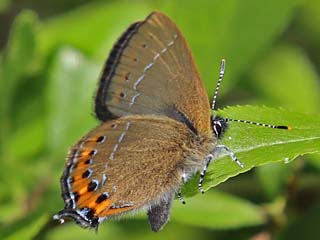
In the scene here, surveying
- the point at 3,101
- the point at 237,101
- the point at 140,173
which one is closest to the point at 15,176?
the point at 3,101

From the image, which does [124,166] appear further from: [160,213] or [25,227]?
[25,227]

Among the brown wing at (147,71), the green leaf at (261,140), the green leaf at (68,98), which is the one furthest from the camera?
the green leaf at (68,98)

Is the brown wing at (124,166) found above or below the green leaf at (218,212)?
above

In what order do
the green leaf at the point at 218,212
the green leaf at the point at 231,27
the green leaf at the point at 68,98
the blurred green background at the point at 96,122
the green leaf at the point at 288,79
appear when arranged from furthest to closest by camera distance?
the green leaf at the point at 288,79, the green leaf at the point at 231,27, the green leaf at the point at 68,98, the blurred green background at the point at 96,122, the green leaf at the point at 218,212

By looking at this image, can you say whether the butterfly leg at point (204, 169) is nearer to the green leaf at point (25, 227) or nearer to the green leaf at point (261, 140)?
the green leaf at point (261, 140)

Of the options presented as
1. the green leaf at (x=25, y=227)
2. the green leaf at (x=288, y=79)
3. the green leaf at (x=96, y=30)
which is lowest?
the green leaf at (x=288, y=79)

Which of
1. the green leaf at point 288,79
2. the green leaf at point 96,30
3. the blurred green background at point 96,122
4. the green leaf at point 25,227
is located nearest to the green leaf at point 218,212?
the blurred green background at point 96,122

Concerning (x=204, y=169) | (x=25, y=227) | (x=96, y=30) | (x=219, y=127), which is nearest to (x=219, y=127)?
(x=219, y=127)

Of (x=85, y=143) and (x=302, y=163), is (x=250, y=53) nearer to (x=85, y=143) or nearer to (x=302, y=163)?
(x=302, y=163)

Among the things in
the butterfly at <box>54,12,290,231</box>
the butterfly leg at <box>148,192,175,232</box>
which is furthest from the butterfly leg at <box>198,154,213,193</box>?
the butterfly leg at <box>148,192,175,232</box>
